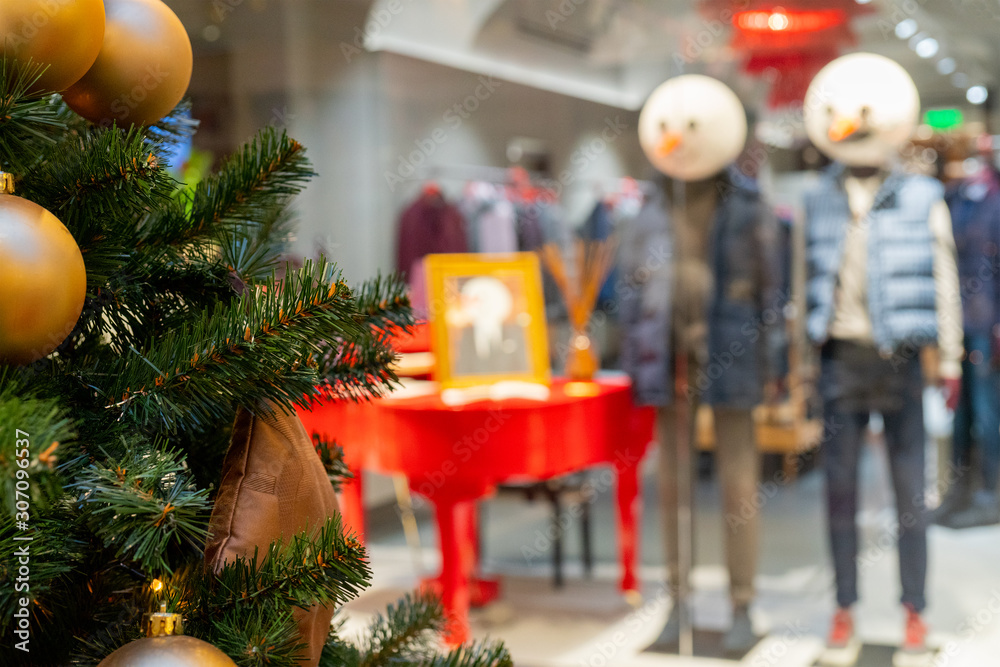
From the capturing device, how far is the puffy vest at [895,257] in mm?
2904

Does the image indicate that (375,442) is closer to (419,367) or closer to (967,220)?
(419,367)

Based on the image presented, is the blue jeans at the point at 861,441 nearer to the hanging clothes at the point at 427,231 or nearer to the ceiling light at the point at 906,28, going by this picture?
the ceiling light at the point at 906,28

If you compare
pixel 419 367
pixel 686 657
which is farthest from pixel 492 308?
pixel 686 657

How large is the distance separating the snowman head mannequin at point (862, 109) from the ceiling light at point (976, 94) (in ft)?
0.45

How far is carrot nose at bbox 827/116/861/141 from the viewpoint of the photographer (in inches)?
118

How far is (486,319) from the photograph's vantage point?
11.4ft

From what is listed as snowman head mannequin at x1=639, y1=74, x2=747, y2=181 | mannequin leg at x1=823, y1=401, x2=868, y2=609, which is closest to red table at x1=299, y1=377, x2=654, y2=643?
mannequin leg at x1=823, y1=401, x2=868, y2=609

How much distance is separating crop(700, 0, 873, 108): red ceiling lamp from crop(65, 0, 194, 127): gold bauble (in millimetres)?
2533

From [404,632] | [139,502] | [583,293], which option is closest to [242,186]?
[139,502]

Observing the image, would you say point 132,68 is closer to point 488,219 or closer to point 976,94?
point 976,94

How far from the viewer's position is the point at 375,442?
10.4 feet

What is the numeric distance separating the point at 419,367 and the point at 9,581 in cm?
294

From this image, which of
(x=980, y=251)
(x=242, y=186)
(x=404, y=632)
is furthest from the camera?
(x=980, y=251)

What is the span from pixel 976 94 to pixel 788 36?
1.85ft
